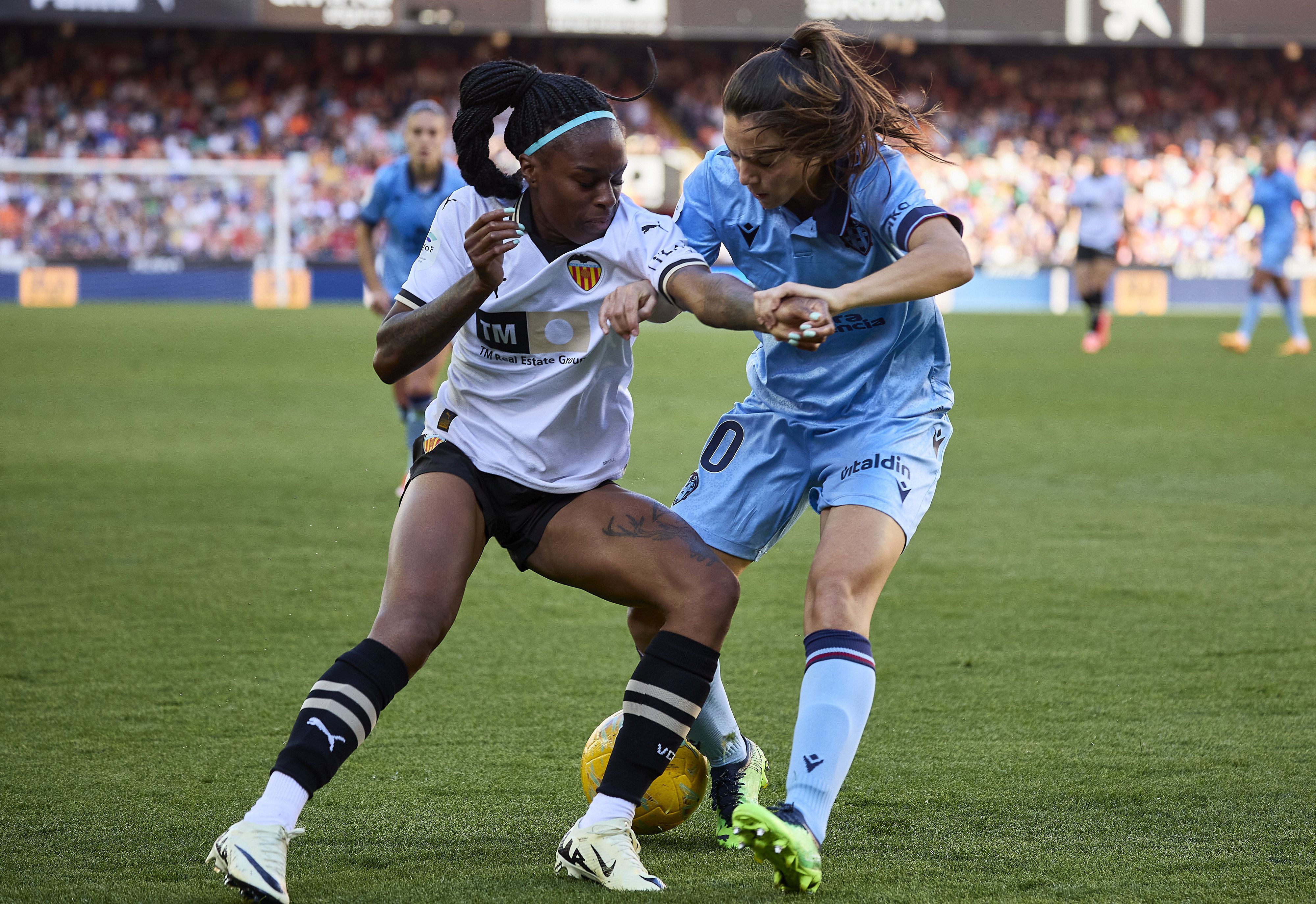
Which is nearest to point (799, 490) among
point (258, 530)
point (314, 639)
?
point (314, 639)

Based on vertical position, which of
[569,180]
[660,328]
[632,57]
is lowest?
[660,328]

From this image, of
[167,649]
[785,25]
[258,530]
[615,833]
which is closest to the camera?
[615,833]

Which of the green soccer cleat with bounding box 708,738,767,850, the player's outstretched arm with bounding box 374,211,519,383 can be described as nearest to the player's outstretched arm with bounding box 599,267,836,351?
the player's outstretched arm with bounding box 374,211,519,383

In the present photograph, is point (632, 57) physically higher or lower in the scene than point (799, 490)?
higher

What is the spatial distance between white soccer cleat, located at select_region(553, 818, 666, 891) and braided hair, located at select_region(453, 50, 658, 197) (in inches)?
55.8

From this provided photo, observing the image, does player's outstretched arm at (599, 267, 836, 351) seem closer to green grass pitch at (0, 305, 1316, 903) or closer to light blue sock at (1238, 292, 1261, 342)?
green grass pitch at (0, 305, 1316, 903)

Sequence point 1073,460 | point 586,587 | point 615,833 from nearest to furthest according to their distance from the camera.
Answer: point 615,833 < point 586,587 < point 1073,460

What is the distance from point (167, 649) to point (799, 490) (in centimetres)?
265

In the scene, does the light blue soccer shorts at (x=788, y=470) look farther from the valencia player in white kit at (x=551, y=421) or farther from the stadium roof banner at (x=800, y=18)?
the stadium roof banner at (x=800, y=18)

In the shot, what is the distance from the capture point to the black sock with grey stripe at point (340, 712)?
2.80 m

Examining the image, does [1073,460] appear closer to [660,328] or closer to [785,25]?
[660,328]

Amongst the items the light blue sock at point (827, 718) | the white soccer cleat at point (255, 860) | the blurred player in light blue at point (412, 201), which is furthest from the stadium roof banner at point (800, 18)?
the white soccer cleat at point (255, 860)

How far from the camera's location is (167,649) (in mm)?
5012

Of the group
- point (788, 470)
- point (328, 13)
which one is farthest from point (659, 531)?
point (328, 13)
